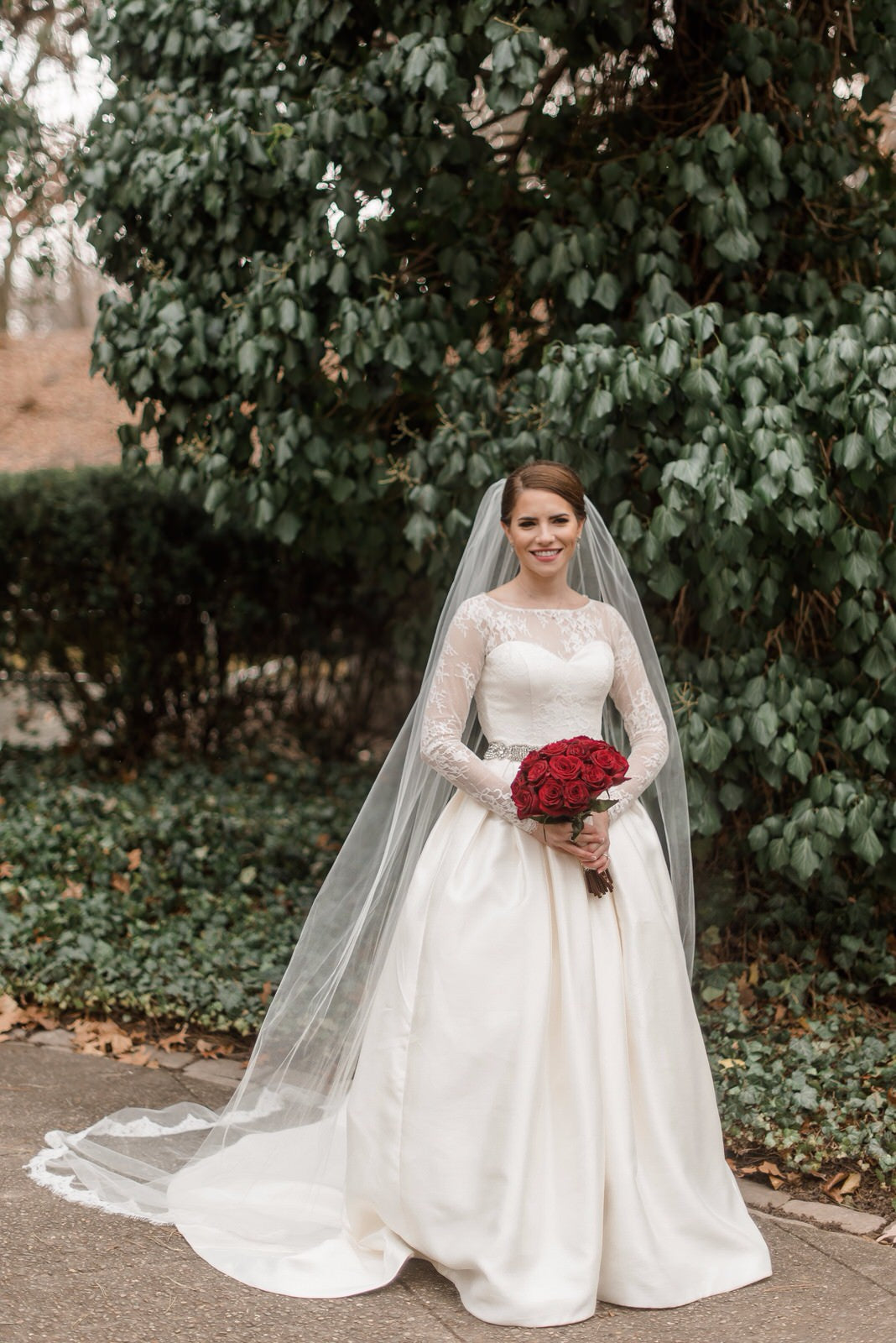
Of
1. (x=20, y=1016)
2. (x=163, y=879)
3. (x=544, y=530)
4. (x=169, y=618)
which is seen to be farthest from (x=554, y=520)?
(x=169, y=618)

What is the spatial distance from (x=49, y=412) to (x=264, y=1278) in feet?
60.3

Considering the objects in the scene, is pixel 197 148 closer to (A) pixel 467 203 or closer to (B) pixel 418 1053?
(A) pixel 467 203

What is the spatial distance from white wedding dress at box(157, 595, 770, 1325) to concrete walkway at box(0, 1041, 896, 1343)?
52 millimetres

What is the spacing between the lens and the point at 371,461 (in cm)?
474

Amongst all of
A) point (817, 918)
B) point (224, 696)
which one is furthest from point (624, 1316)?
point (224, 696)

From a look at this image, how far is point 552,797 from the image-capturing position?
274cm

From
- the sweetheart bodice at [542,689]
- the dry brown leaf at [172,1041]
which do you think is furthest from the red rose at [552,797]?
the dry brown leaf at [172,1041]

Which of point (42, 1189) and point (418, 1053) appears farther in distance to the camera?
point (42, 1189)

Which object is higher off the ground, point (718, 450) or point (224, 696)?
point (718, 450)

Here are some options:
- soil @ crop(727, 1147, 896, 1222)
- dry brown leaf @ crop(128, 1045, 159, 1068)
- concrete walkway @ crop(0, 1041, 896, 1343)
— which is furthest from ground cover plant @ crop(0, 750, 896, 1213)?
concrete walkway @ crop(0, 1041, 896, 1343)

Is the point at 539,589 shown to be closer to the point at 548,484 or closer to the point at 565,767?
the point at 548,484

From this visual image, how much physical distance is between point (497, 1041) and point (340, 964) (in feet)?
2.06

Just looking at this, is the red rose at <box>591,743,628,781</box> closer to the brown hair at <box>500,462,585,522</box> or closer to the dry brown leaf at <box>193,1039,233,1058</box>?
the brown hair at <box>500,462,585,522</box>

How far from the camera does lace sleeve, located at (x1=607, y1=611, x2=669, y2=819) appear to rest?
10.4 ft
